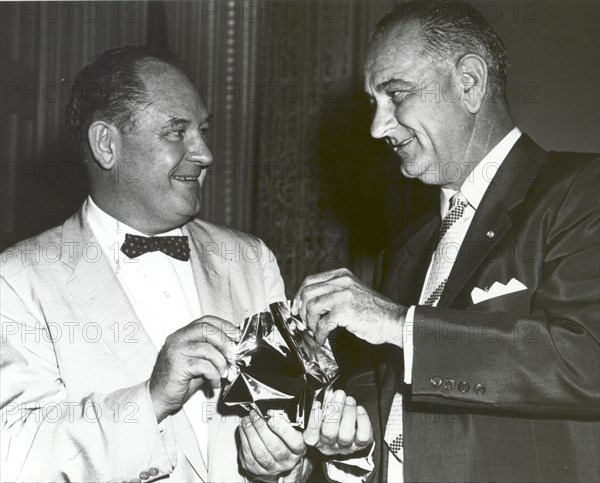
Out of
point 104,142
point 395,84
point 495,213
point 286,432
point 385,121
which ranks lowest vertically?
point 286,432

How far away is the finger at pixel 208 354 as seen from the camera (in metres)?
1.82

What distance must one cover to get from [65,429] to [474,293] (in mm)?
1109

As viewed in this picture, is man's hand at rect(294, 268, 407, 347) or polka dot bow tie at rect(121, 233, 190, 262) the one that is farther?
polka dot bow tie at rect(121, 233, 190, 262)

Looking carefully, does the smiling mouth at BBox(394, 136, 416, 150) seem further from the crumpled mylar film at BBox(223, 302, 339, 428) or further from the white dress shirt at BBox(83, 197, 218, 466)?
the white dress shirt at BBox(83, 197, 218, 466)

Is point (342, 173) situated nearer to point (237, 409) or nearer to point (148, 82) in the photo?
point (148, 82)

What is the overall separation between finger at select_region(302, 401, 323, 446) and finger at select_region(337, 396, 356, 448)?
0.06 meters

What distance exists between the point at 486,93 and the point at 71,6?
2442 millimetres

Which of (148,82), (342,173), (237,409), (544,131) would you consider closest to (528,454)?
(237,409)

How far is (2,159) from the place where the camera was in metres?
3.50

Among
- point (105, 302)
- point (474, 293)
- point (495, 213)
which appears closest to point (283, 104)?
point (105, 302)

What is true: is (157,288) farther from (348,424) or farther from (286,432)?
(348,424)

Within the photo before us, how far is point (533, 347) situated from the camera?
1.67 meters

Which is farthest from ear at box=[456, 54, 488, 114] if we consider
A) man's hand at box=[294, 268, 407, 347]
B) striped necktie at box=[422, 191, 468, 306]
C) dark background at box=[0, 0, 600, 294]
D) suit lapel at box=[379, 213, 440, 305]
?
dark background at box=[0, 0, 600, 294]

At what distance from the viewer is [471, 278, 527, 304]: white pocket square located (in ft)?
5.94
